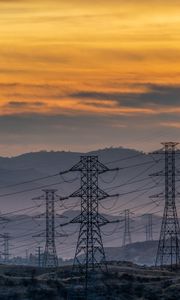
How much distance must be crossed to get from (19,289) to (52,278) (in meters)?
9.42

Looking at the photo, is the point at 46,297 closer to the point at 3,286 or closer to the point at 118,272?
the point at 3,286

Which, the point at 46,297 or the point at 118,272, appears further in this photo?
the point at 118,272

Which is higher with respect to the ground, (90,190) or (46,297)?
(90,190)

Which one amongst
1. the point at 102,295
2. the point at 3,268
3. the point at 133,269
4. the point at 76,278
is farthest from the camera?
the point at 3,268

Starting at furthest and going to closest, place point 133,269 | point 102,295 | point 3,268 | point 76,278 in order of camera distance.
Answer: point 3,268 → point 133,269 → point 76,278 → point 102,295

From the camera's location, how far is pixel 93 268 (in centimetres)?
16088

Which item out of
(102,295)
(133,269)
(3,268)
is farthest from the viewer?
(3,268)

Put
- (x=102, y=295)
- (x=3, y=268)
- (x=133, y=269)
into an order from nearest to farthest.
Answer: (x=102, y=295)
(x=133, y=269)
(x=3, y=268)

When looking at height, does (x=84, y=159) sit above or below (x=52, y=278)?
above

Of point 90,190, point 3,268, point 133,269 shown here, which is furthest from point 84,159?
point 3,268

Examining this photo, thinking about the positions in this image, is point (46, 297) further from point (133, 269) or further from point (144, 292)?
point (133, 269)

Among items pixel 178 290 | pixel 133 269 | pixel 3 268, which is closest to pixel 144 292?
pixel 178 290

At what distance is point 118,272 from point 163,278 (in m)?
8.15

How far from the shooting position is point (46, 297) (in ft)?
496
